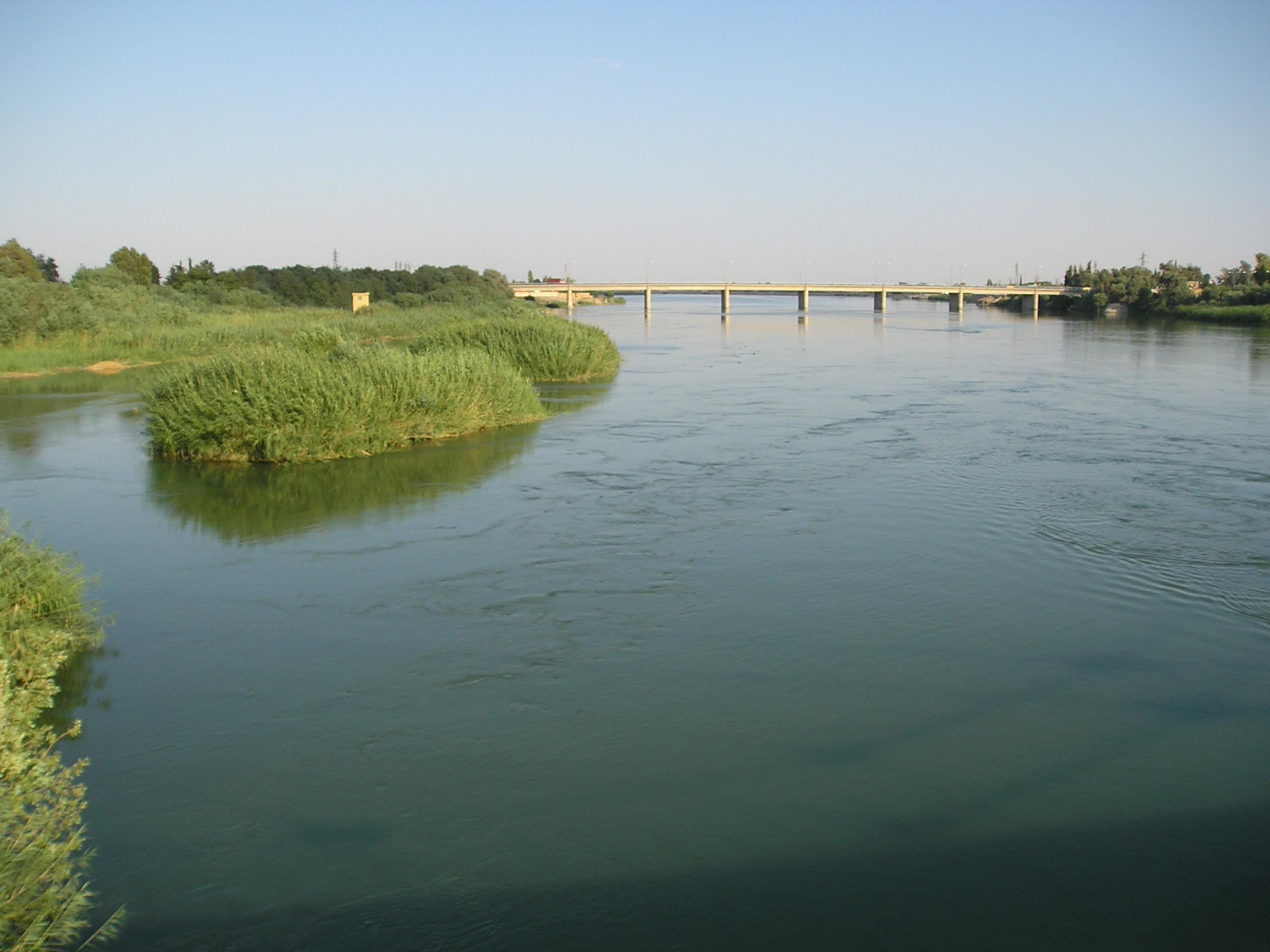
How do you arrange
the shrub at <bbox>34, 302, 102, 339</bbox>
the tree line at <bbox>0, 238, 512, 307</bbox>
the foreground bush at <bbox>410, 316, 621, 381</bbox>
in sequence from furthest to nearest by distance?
the tree line at <bbox>0, 238, 512, 307</bbox>
the shrub at <bbox>34, 302, 102, 339</bbox>
the foreground bush at <bbox>410, 316, 621, 381</bbox>

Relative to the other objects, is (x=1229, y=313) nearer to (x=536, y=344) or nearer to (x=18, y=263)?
(x=536, y=344)

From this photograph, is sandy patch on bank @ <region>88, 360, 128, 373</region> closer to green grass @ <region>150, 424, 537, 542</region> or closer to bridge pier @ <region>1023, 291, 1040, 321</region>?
green grass @ <region>150, 424, 537, 542</region>

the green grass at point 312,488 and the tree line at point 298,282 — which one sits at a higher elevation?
the tree line at point 298,282

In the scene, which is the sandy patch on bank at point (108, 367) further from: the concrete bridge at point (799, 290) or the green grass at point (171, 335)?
the concrete bridge at point (799, 290)

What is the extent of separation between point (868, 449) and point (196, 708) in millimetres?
12689

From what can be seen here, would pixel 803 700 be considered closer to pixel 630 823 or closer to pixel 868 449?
pixel 630 823

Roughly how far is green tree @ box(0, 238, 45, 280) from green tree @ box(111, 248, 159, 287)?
4.88 m

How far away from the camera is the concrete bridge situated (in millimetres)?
91000

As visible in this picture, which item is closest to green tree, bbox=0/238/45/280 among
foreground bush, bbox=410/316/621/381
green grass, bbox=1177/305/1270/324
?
foreground bush, bbox=410/316/621/381

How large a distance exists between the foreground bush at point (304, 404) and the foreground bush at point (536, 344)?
7684 millimetres

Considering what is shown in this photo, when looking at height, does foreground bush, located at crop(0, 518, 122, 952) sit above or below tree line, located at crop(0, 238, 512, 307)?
below

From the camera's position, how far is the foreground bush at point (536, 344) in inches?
1102

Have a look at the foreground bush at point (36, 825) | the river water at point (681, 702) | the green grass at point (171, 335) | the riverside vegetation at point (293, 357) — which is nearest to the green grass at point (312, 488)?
the river water at point (681, 702)

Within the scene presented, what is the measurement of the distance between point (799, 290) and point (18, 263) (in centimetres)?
6201
